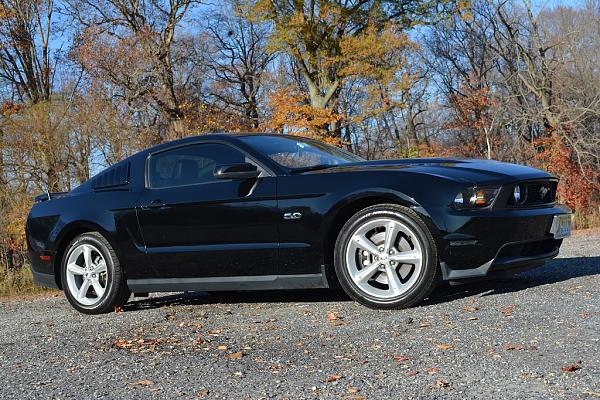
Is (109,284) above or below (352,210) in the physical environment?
below

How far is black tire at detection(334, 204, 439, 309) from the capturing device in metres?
4.50

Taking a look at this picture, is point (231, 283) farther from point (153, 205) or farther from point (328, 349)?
point (328, 349)

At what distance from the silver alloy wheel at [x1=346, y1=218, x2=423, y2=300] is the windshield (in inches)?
33.1

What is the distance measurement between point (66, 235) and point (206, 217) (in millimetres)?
1673

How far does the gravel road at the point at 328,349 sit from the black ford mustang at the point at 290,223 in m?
0.27

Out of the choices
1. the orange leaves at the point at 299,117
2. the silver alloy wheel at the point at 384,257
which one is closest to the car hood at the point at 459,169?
the silver alloy wheel at the point at 384,257

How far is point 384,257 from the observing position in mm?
4645

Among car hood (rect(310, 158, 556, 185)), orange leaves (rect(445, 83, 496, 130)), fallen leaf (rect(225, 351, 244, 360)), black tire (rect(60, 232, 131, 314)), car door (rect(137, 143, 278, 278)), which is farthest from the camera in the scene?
orange leaves (rect(445, 83, 496, 130))

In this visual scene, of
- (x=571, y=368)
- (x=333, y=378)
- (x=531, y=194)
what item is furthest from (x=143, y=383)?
(x=531, y=194)

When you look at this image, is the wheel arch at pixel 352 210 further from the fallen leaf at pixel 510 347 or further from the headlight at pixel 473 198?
the fallen leaf at pixel 510 347

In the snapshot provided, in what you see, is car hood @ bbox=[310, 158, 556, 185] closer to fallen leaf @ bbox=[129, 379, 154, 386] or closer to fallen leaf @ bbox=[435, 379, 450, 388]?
fallen leaf @ bbox=[435, 379, 450, 388]

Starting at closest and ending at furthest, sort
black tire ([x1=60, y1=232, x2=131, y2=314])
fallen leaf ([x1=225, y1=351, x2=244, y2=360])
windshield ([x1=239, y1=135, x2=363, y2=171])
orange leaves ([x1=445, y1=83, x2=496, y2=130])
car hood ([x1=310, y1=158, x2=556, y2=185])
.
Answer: fallen leaf ([x1=225, y1=351, x2=244, y2=360]) < car hood ([x1=310, y1=158, x2=556, y2=185]) < windshield ([x1=239, y1=135, x2=363, y2=171]) < black tire ([x1=60, y1=232, x2=131, y2=314]) < orange leaves ([x1=445, y1=83, x2=496, y2=130])

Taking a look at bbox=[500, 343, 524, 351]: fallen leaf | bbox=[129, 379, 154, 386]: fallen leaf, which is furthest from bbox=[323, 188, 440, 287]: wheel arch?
bbox=[129, 379, 154, 386]: fallen leaf

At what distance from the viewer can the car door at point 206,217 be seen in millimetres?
5027
